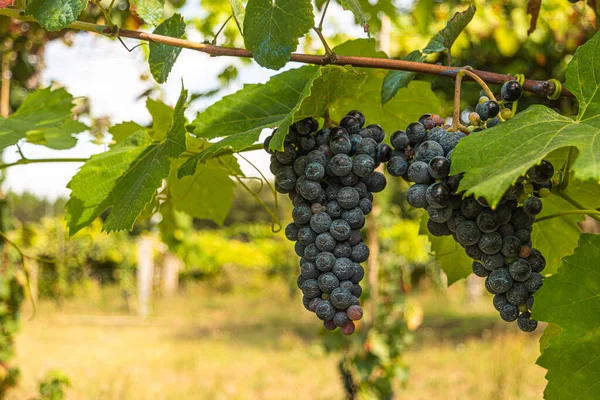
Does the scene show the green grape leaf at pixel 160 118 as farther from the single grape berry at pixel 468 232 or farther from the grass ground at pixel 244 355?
the grass ground at pixel 244 355

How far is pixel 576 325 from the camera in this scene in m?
0.65

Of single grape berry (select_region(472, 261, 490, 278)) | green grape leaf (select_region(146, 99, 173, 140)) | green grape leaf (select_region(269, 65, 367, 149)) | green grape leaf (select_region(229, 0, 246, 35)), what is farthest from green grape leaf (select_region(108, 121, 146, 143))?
single grape berry (select_region(472, 261, 490, 278))

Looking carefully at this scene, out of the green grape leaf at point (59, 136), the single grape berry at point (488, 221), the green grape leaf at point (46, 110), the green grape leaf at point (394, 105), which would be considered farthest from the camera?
the green grape leaf at point (59, 136)

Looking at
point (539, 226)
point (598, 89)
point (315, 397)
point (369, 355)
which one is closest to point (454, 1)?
point (539, 226)

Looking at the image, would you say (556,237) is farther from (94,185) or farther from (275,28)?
(94,185)

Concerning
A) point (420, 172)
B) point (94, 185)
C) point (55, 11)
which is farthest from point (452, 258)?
point (55, 11)

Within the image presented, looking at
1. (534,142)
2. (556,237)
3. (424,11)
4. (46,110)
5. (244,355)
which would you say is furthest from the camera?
(244,355)

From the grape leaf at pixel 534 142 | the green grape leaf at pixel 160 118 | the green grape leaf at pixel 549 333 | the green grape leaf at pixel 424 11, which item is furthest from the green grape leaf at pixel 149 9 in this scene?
the green grape leaf at pixel 424 11

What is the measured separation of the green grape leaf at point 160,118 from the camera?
114 centimetres

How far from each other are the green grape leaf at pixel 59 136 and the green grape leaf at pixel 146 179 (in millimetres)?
402

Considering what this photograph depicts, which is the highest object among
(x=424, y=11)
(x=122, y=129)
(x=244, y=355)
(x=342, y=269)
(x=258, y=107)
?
(x=424, y=11)

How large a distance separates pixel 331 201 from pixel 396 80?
0.21 meters

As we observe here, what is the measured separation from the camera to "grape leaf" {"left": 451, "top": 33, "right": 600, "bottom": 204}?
0.50 m

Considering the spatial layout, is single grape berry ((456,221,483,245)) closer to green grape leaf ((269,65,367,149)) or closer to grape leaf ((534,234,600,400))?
grape leaf ((534,234,600,400))
